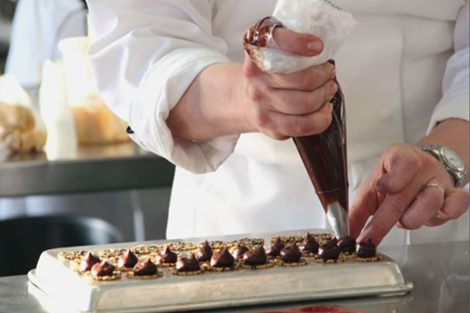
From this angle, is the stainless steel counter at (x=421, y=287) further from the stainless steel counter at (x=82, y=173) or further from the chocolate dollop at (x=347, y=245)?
the stainless steel counter at (x=82, y=173)

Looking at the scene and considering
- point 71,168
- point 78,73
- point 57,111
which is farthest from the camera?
point 78,73

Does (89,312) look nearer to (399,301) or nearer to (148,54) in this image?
(399,301)

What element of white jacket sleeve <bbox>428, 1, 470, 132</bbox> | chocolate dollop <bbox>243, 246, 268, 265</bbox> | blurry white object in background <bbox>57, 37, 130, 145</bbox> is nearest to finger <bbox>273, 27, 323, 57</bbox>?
chocolate dollop <bbox>243, 246, 268, 265</bbox>

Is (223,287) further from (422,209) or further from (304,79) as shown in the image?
(422,209)

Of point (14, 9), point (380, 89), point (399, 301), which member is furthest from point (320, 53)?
point (14, 9)

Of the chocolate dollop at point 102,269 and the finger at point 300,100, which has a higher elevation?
the finger at point 300,100

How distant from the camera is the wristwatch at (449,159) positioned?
1.51 metres

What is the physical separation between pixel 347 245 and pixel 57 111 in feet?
5.42

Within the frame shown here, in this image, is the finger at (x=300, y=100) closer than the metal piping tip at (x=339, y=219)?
Yes

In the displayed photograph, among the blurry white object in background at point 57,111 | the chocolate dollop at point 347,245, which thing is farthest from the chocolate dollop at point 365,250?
the blurry white object in background at point 57,111

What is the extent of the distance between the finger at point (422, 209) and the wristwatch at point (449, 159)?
0.27 ft

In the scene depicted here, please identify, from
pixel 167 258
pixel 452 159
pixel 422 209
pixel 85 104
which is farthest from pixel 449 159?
pixel 85 104

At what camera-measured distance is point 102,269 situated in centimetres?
117

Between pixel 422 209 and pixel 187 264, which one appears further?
pixel 422 209
